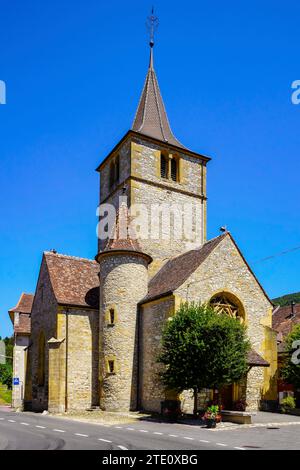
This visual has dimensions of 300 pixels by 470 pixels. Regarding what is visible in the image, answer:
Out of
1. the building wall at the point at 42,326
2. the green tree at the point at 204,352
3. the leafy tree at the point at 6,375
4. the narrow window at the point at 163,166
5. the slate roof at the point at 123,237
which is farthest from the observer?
the leafy tree at the point at 6,375

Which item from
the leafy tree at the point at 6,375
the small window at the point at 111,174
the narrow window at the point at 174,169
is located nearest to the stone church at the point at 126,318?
the narrow window at the point at 174,169

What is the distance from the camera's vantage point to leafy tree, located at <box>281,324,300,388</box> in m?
26.6

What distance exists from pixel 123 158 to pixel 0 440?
81.7 feet

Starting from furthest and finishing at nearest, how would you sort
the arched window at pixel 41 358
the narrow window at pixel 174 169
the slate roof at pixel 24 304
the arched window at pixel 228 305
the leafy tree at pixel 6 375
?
the leafy tree at pixel 6 375
the slate roof at pixel 24 304
the narrow window at pixel 174 169
the arched window at pixel 41 358
the arched window at pixel 228 305

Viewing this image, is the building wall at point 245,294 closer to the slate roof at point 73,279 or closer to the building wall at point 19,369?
the slate roof at point 73,279

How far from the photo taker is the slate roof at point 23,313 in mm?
43750

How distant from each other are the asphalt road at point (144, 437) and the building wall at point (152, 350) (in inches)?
194

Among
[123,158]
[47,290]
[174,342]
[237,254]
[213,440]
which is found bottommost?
[213,440]

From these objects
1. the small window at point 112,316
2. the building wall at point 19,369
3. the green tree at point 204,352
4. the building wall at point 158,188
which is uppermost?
the building wall at point 158,188

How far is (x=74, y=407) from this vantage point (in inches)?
1078

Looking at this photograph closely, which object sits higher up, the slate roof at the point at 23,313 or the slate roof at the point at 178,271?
the slate roof at the point at 178,271
